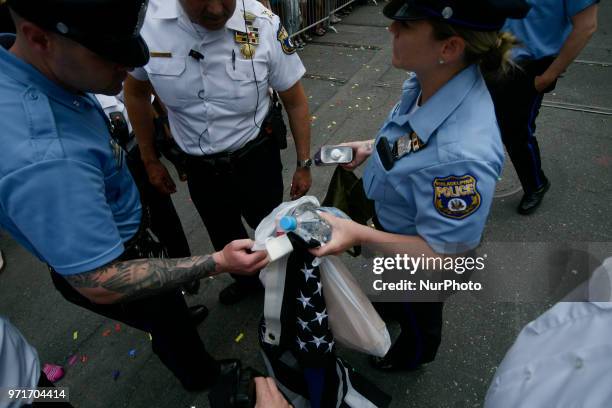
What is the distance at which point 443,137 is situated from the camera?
1.25 metres

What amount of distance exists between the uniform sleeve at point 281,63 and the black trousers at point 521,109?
4.84 feet

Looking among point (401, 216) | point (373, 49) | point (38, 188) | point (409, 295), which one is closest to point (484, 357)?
point (409, 295)

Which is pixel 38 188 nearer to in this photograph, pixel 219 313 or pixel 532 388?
pixel 532 388

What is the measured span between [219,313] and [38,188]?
1885 millimetres

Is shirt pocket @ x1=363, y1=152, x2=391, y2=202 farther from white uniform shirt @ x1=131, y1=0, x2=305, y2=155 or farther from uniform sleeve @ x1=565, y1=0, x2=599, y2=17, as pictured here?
uniform sleeve @ x1=565, y1=0, x2=599, y2=17

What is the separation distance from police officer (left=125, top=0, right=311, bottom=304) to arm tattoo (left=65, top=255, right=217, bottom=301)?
77 centimetres

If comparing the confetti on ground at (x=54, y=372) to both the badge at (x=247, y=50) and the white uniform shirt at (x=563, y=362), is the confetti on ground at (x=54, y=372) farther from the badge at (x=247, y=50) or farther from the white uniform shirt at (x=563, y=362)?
the white uniform shirt at (x=563, y=362)

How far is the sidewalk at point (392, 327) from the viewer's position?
7.23 feet

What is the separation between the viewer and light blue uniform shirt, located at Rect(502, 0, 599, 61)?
2.33m

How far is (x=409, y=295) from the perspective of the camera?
1.73m

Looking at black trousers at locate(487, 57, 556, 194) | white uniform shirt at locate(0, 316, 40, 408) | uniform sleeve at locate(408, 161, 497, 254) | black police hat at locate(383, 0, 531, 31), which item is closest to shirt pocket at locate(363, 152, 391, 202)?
uniform sleeve at locate(408, 161, 497, 254)

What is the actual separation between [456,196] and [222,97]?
4.03 feet

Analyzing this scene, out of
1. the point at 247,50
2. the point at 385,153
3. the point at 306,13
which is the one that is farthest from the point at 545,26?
the point at 306,13

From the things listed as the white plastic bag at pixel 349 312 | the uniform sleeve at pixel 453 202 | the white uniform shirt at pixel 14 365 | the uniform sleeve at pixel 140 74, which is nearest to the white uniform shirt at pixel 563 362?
the uniform sleeve at pixel 453 202
